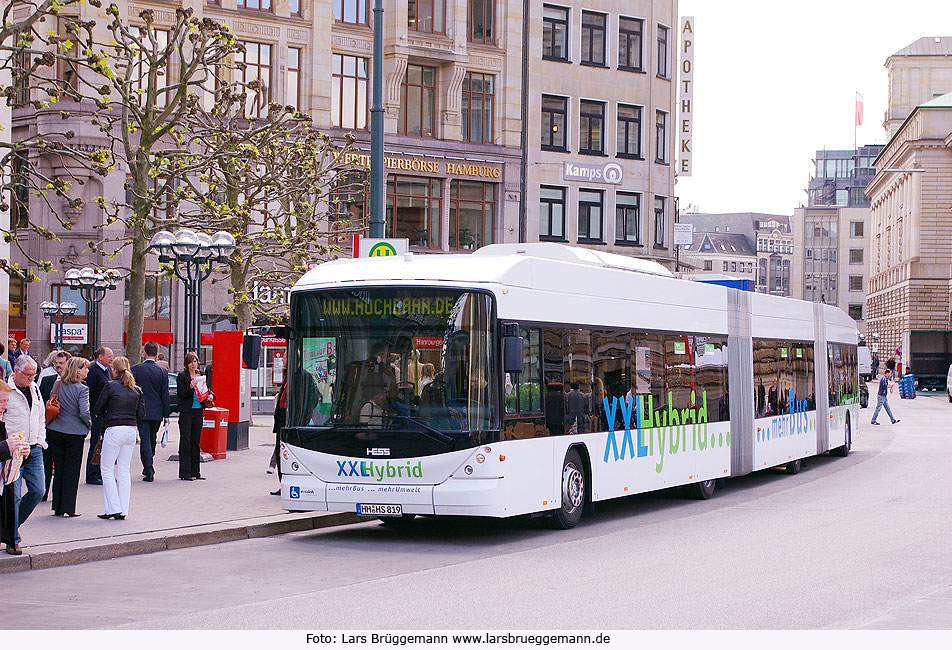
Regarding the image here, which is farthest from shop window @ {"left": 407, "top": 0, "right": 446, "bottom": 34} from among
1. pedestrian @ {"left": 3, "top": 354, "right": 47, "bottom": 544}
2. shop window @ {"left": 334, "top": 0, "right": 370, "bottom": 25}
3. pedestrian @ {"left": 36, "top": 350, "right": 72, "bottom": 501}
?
pedestrian @ {"left": 3, "top": 354, "right": 47, "bottom": 544}

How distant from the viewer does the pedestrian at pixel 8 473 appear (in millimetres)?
11633

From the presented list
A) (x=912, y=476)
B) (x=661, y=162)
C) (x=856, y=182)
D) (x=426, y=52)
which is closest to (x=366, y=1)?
(x=426, y=52)

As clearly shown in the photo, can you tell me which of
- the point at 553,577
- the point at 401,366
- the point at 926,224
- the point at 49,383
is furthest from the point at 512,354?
the point at 926,224

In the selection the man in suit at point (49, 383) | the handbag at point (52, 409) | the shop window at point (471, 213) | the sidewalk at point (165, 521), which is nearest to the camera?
the sidewalk at point (165, 521)

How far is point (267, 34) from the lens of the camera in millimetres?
48344

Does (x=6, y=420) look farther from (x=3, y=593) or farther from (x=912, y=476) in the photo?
(x=912, y=476)

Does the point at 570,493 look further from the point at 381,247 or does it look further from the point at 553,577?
the point at 381,247

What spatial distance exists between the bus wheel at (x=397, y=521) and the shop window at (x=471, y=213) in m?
36.3

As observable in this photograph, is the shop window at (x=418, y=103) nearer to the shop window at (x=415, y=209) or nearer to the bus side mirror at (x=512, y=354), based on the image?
the shop window at (x=415, y=209)

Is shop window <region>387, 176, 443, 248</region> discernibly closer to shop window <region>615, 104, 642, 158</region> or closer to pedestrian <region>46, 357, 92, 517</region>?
shop window <region>615, 104, 642, 158</region>

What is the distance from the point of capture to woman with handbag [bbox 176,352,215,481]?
19141 mm

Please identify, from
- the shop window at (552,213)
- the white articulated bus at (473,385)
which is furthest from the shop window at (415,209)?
the white articulated bus at (473,385)

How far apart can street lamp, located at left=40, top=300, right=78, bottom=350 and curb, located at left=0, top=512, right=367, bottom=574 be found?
27866 millimetres

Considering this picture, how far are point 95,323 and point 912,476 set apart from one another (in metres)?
26.3
